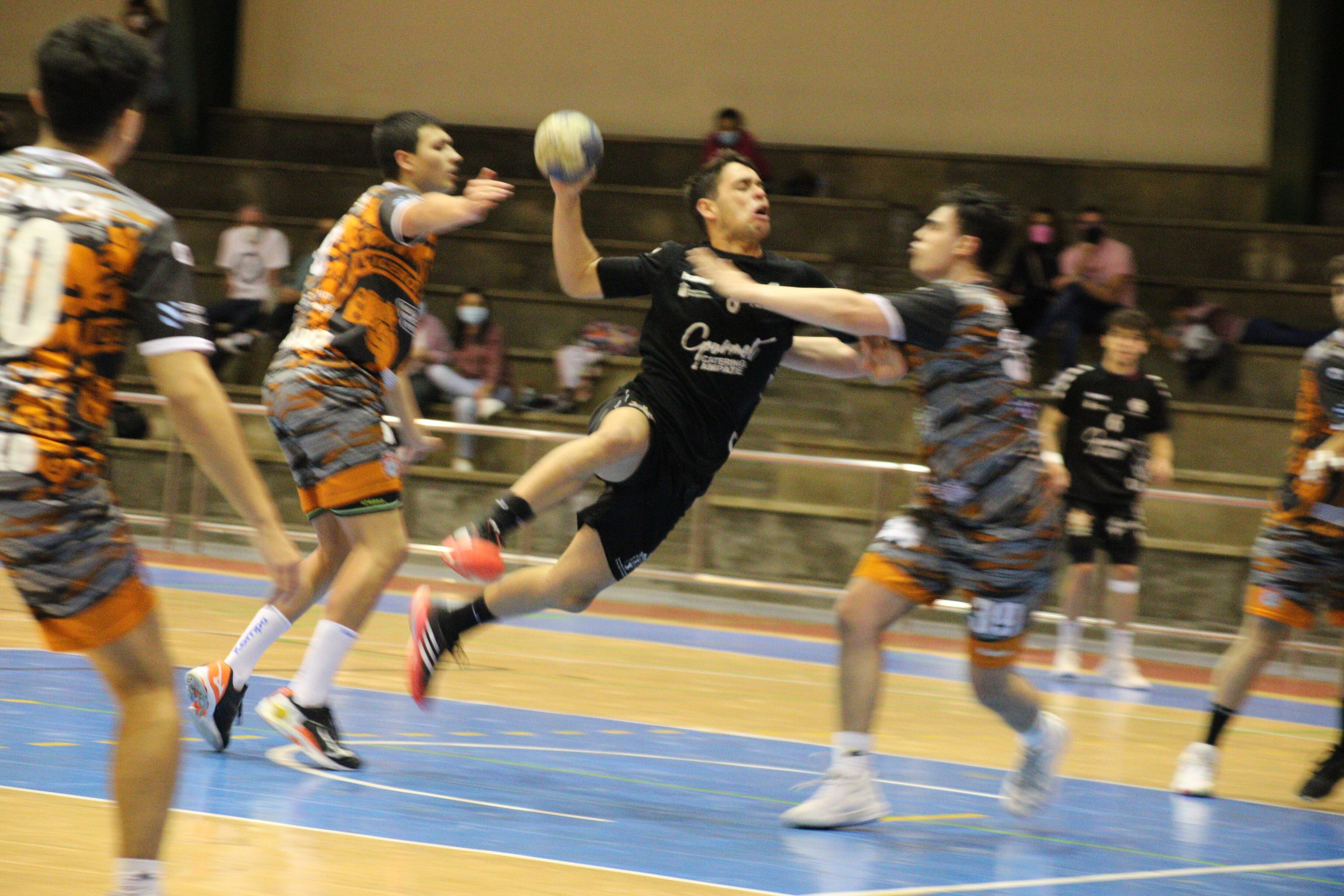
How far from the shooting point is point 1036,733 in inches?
193

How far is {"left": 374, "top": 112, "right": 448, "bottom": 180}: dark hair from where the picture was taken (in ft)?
17.2

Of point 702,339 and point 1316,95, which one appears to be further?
point 1316,95

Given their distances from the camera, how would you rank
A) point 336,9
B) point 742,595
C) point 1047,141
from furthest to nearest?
point 336,9 < point 1047,141 < point 742,595

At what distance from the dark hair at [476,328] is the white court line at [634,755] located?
843cm

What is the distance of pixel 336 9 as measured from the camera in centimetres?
1845

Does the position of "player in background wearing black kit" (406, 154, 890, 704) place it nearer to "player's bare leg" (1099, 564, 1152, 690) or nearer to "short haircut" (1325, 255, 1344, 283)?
"short haircut" (1325, 255, 1344, 283)

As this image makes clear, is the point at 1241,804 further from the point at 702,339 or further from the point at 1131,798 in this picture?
the point at 702,339

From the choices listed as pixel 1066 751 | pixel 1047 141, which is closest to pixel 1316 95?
pixel 1047 141

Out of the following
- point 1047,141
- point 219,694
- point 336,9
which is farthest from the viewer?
point 336,9

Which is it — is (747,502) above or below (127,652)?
below

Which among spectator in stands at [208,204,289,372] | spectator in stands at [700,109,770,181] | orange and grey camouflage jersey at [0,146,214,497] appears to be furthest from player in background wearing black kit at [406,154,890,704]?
spectator in stands at [208,204,289,372]

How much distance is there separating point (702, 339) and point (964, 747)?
7.65ft

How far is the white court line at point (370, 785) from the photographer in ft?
15.0

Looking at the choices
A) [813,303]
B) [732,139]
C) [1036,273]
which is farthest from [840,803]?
[732,139]
